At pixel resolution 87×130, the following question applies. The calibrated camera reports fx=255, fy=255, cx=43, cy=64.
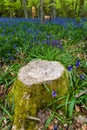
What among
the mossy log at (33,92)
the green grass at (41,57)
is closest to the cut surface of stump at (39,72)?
the mossy log at (33,92)

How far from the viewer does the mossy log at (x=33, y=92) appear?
3844 millimetres

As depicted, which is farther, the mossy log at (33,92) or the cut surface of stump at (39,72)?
the cut surface of stump at (39,72)

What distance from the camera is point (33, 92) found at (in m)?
3.88

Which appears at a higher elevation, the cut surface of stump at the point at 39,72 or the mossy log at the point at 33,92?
the cut surface of stump at the point at 39,72

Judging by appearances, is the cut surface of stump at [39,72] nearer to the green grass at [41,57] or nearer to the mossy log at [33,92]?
the mossy log at [33,92]

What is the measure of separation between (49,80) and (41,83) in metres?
0.14

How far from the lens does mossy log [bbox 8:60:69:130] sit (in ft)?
12.6

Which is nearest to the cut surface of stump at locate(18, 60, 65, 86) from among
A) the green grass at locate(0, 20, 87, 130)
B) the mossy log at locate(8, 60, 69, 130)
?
the mossy log at locate(8, 60, 69, 130)

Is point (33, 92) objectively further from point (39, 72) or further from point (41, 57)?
point (41, 57)

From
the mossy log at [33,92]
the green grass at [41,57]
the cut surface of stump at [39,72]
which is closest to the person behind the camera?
the mossy log at [33,92]

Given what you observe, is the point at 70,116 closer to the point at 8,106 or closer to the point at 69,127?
the point at 69,127

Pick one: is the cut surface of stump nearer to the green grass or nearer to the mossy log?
the mossy log

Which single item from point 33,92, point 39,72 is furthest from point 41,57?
point 33,92

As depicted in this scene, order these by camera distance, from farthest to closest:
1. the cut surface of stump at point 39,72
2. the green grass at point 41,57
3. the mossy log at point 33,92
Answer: the green grass at point 41,57 < the cut surface of stump at point 39,72 < the mossy log at point 33,92
